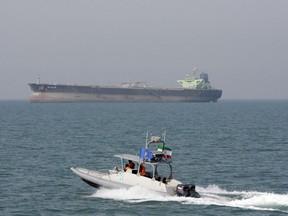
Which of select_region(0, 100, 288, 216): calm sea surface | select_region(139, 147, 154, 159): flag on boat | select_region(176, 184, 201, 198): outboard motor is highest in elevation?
select_region(139, 147, 154, 159): flag on boat

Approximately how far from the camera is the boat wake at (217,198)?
24.7 meters

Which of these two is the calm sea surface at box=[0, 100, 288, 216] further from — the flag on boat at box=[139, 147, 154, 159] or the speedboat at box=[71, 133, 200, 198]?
the flag on boat at box=[139, 147, 154, 159]

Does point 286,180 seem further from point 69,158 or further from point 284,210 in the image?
point 69,158

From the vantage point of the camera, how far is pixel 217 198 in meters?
25.8

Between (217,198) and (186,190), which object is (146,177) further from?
(217,198)

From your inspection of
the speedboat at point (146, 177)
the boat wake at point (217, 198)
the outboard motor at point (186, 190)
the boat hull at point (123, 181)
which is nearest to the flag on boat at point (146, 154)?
the speedboat at point (146, 177)

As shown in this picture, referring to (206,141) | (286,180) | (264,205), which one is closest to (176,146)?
(206,141)

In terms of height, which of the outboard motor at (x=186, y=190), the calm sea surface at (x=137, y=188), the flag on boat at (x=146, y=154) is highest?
the flag on boat at (x=146, y=154)

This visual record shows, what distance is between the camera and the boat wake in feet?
81.0

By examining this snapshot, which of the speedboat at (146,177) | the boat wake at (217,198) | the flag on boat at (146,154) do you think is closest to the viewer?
the boat wake at (217,198)

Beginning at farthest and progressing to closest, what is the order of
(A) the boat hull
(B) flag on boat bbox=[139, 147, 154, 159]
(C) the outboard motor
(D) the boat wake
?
(B) flag on boat bbox=[139, 147, 154, 159], (A) the boat hull, (C) the outboard motor, (D) the boat wake

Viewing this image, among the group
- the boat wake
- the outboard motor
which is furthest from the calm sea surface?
the outboard motor

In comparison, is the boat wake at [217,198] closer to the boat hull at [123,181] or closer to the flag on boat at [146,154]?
the boat hull at [123,181]

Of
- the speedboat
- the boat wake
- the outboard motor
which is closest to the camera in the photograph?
the boat wake
